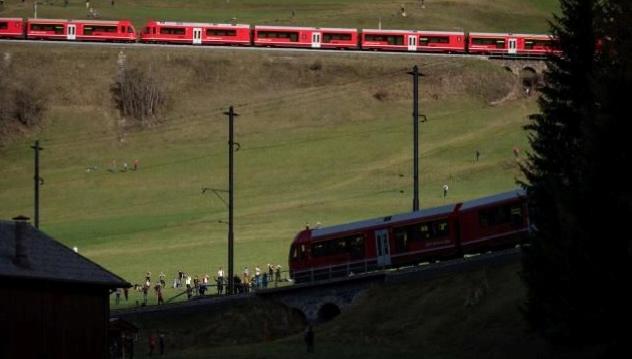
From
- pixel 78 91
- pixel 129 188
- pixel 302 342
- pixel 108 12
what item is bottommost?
pixel 302 342

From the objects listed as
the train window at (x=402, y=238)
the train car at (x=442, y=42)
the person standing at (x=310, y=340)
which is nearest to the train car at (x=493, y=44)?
the train car at (x=442, y=42)

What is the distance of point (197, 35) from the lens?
519 ft

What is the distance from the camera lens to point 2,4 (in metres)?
184

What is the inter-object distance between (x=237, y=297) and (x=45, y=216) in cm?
5046

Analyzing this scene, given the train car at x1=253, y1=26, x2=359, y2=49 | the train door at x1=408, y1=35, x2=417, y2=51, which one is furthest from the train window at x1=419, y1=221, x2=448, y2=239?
the train car at x1=253, y1=26, x2=359, y2=49

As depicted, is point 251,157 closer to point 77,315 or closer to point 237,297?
point 237,297

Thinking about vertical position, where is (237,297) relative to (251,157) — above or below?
below

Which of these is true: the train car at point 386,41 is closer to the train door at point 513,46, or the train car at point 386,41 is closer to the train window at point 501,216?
the train door at point 513,46

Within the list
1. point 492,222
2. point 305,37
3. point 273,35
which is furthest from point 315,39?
point 492,222

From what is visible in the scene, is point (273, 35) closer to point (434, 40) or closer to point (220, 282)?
point (434, 40)

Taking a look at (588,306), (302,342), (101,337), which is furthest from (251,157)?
(588,306)

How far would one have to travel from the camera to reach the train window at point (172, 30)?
158125mm

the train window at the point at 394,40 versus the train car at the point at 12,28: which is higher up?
the train car at the point at 12,28

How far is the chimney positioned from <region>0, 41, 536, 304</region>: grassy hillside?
3486 centimetres
